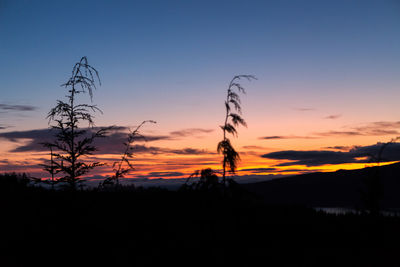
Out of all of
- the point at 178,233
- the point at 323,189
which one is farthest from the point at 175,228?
the point at 323,189

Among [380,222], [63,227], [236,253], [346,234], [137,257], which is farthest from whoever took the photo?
[380,222]

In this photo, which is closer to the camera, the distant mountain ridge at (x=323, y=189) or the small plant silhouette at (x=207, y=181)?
the small plant silhouette at (x=207, y=181)

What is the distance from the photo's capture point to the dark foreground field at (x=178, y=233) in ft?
31.8

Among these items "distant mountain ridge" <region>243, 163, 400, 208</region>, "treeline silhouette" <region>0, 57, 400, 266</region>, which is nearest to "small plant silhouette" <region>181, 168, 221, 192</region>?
"treeline silhouette" <region>0, 57, 400, 266</region>

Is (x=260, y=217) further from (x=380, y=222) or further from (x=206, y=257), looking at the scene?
(x=380, y=222)

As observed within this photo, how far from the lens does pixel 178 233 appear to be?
11109 millimetres

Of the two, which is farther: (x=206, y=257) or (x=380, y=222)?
(x=380, y=222)

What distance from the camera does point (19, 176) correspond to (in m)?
20.7

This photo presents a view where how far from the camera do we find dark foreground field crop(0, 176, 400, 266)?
31.8ft

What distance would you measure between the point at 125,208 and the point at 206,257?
15.8 feet

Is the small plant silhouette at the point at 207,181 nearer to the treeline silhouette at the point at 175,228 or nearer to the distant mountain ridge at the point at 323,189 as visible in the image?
the treeline silhouette at the point at 175,228

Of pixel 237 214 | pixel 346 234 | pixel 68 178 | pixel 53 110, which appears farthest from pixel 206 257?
pixel 53 110

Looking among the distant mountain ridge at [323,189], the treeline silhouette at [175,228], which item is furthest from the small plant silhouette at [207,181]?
the distant mountain ridge at [323,189]

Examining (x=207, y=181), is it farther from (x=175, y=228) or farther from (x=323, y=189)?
(x=323, y=189)
